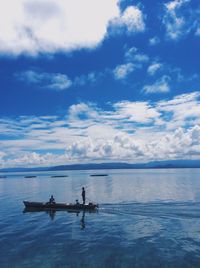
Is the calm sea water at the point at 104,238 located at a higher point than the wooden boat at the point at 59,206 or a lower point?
lower

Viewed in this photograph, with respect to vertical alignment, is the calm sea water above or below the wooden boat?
below

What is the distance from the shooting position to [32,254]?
31031mm

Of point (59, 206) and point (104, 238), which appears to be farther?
point (59, 206)

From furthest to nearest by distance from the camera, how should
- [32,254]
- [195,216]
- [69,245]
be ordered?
[195,216], [69,245], [32,254]

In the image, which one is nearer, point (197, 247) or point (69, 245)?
point (197, 247)

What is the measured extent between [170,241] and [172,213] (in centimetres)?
1730

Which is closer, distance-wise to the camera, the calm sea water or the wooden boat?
the calm sea water

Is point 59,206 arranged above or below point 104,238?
above

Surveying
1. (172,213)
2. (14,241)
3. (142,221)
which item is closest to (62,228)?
(14,241)

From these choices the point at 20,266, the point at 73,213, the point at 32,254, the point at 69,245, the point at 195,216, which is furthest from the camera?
the point at 73,213

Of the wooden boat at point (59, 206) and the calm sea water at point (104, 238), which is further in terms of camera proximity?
the wooden boat at point (59, 206)

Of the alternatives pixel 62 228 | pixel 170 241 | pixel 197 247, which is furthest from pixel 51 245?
pixel 197 247

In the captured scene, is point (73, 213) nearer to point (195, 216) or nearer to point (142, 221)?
point (142, 221)

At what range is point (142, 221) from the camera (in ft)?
149
